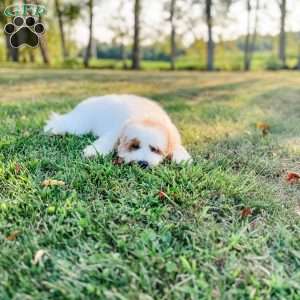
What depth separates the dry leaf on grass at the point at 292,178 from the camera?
10.2ft

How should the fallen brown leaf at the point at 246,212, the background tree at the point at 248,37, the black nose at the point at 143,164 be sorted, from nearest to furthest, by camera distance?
the fallen brown leaf at the point at 246,212, the black nose at the point at 143,164, the background tree at the point at 248,37

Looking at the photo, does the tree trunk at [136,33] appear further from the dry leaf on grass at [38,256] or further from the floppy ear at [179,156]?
the dry leaf on grass at [38,256]

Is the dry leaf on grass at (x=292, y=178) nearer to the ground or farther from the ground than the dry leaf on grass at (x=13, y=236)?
farther from the ground

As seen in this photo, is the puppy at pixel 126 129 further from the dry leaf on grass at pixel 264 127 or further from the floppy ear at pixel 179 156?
the dry leaf on grass at pixel 264 127

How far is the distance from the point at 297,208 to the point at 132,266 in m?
1.24

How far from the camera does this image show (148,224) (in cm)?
233

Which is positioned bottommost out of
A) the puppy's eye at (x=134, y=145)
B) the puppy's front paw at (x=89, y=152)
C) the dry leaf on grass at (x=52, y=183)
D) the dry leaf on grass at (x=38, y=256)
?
the dry leaf on grass at (x=38, y=256)

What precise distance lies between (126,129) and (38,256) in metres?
1.55

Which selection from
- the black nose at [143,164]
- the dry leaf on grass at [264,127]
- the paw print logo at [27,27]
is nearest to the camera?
the black nose at [143,164]

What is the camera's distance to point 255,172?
3.27 metres

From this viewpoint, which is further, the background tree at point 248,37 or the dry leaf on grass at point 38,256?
the background tree at point 248,37

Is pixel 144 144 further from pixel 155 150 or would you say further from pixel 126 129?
pixel 126 129

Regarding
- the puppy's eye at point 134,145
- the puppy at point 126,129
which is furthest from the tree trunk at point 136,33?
the puppy's eye at point 134,145

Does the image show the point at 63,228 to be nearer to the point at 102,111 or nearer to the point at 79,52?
the point at 102,111
